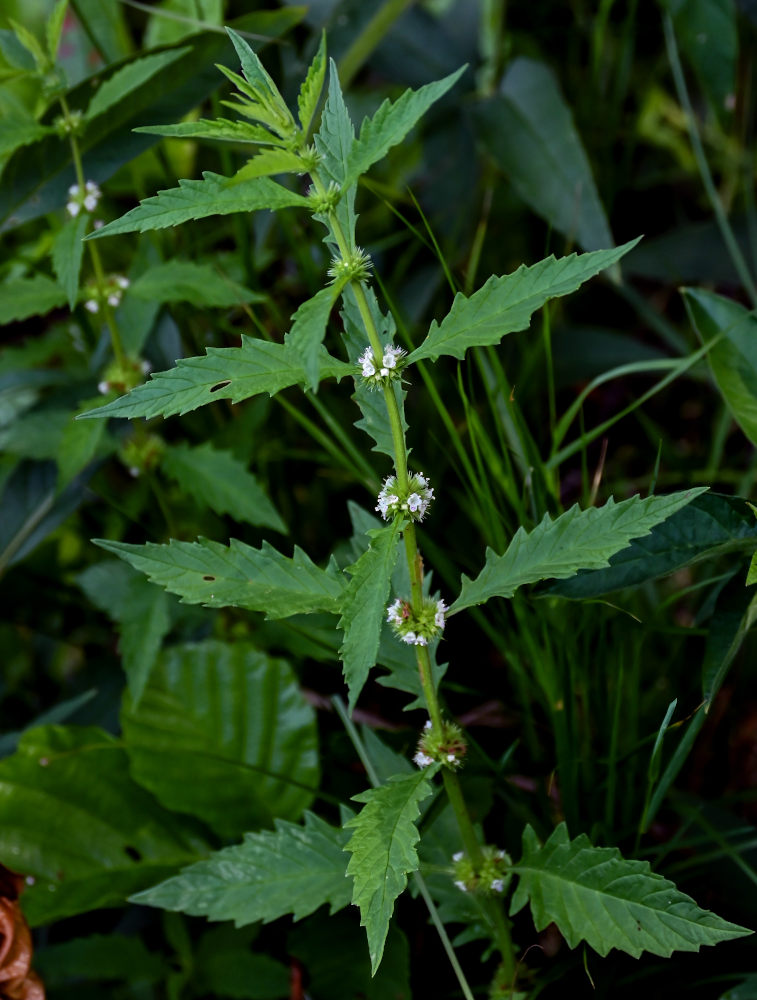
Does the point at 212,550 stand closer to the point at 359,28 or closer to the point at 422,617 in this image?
the point at 422,617

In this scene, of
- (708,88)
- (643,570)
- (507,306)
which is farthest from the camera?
(708,88)

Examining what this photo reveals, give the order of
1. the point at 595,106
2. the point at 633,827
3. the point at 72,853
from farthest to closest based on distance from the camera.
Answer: the point at 595,106 → the point at 72,853 → the point at 633,827

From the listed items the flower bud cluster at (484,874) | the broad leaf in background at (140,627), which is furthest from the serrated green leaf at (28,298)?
the flower bud cluster at (484,874)

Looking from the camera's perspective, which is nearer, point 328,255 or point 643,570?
point 643,570

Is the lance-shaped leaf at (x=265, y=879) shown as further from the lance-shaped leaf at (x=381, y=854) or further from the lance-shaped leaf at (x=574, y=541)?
the lance-shaped leaf at (x=574, y=541)

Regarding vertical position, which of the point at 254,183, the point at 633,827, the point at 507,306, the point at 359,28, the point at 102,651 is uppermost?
the point at 359,28

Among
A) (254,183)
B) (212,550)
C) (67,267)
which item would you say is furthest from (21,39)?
(212,550)

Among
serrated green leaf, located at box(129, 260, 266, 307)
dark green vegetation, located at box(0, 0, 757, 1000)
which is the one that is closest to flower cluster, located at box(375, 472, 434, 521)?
dark green vegetation, located at box(0, 0, 757, 1000)
